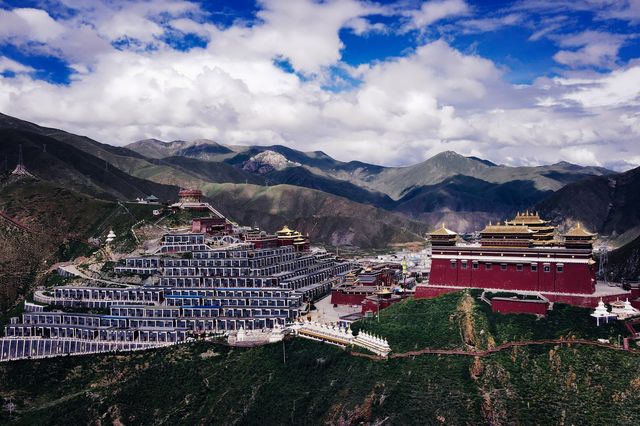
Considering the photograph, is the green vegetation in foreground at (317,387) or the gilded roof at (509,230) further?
the gilded roof at (509,230)

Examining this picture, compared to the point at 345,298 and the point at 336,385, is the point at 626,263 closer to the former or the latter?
the point at 345,298

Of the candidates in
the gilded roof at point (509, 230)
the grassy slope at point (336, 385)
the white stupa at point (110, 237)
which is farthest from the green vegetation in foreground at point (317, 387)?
the white stupa at point (110, 237)

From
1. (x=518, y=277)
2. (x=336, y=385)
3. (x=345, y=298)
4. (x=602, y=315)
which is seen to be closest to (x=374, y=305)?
(x=345, y=298)

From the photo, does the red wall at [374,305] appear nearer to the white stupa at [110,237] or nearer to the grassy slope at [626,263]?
the white stupa at [110,237]

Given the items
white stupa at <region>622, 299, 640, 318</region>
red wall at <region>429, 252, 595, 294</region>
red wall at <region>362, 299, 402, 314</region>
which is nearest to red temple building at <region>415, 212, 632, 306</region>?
red wall at <region>429, 252, 595, 294</region>

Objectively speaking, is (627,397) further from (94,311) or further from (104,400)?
(94,311)

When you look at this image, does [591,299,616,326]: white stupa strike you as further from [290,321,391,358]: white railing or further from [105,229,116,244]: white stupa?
[105,229,116,244]: white stupa
